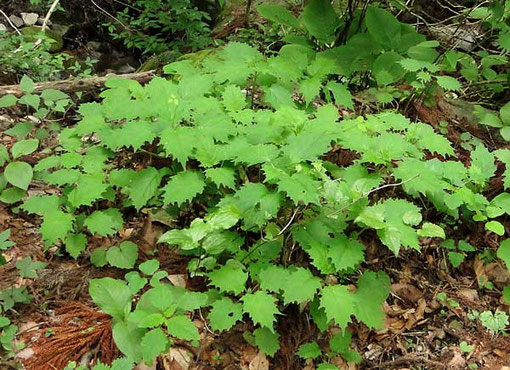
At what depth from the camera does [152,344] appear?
1837 millimetres

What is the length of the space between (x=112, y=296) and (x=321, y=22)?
99.7 inches

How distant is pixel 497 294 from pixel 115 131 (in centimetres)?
225

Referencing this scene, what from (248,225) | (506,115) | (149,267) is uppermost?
(506,115)

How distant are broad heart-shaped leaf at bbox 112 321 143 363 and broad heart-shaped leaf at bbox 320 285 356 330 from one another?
79 cm

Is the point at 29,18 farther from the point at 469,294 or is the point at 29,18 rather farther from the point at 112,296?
the point at 469,294

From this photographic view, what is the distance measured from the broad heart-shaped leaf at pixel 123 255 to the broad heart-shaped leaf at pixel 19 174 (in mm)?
698

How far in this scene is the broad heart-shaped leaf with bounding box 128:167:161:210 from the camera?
2.42 metres

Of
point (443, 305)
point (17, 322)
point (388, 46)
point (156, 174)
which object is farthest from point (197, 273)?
point (388, 46)

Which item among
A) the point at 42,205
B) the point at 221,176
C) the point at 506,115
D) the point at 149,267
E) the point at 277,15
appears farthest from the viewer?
the point at 277,15

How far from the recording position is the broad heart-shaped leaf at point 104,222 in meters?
2.34

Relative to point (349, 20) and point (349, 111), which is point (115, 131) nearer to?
point (349, 111)

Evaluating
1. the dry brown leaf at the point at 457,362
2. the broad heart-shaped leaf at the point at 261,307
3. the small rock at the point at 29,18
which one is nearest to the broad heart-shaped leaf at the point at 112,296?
the broad heart-shaped leaf at the point at 261,307

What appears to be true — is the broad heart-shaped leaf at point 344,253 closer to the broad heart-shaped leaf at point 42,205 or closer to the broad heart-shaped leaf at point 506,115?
the broad heart-shaped leaf at point 42,205

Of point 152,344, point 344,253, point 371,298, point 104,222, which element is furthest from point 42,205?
point 371,298
